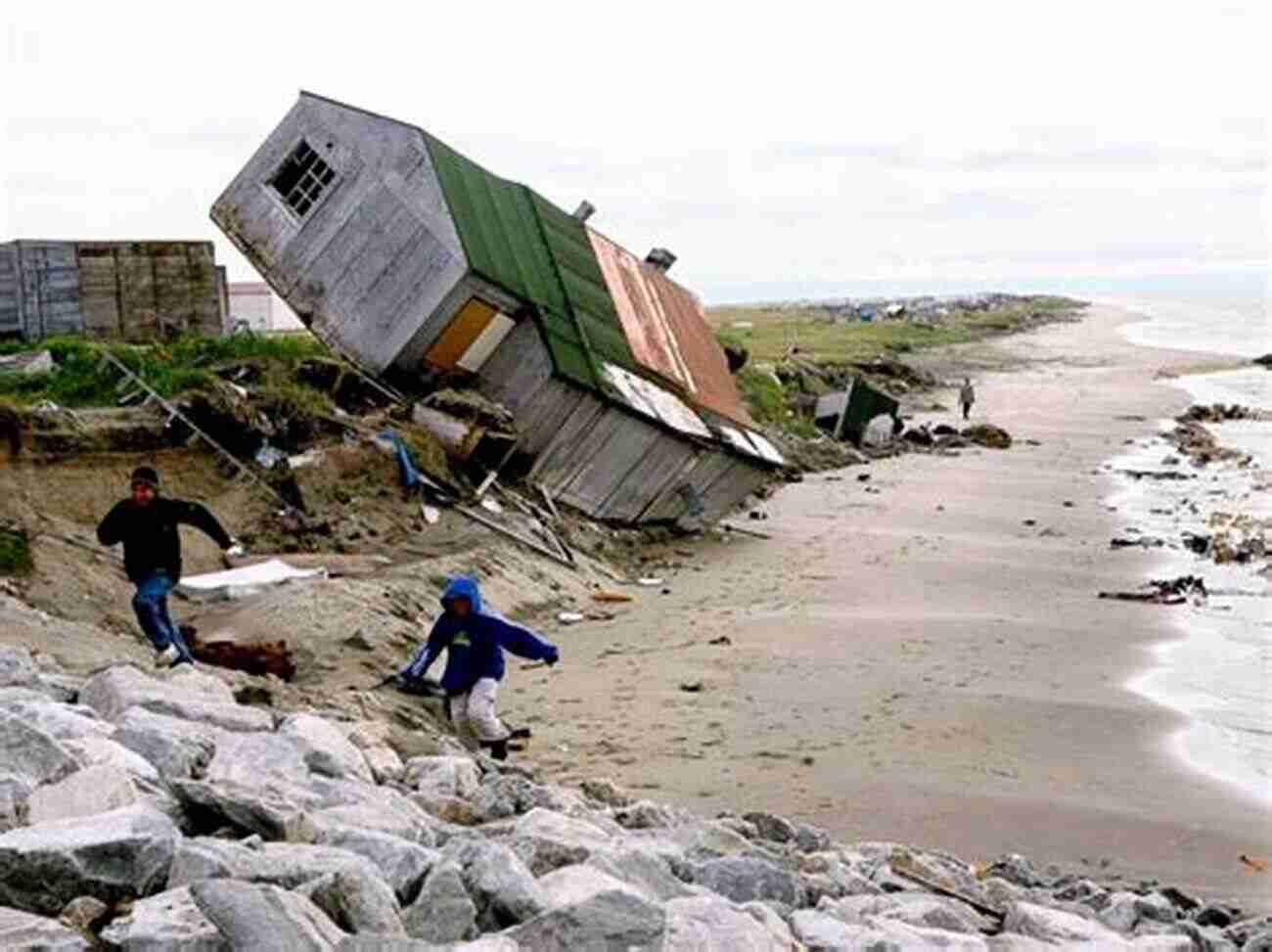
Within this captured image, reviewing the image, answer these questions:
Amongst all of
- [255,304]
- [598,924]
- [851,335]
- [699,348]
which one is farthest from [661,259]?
[851,335]

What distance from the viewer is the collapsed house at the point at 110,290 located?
1037 inches

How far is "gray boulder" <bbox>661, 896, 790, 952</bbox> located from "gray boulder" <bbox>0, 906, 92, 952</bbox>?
6.75 feet

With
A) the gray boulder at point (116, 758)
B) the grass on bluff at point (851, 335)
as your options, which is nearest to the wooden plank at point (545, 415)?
Result: the gray boulder at point (116, 758)

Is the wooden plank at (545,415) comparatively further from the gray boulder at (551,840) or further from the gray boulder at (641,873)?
the gray boulder at (641,873)

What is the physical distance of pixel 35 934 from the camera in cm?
532

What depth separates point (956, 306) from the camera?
473 ft

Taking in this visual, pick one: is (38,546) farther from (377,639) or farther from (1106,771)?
(1106,771)

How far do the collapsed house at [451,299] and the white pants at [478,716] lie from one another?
10084mm

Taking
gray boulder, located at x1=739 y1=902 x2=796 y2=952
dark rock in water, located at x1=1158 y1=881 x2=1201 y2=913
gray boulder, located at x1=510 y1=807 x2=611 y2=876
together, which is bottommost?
gray boulder, located at x1=510 y1=807 x2=611 y2=876

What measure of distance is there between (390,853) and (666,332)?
68.6 ft

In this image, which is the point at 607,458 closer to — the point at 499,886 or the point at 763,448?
the point at 763,448

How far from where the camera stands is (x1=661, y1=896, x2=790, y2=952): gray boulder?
233 inches

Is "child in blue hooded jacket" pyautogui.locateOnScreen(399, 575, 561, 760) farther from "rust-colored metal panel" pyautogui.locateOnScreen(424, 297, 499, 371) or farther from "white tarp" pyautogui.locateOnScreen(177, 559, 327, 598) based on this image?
"rust-colored metal panel" pyautogui.locateOnScreen(424, 297, 499, 371)

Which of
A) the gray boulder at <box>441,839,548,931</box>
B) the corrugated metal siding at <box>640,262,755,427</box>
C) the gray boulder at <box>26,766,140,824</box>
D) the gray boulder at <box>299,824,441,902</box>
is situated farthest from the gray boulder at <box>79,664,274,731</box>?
the corrugated metal siding at <box>640,262,755,427</box>
